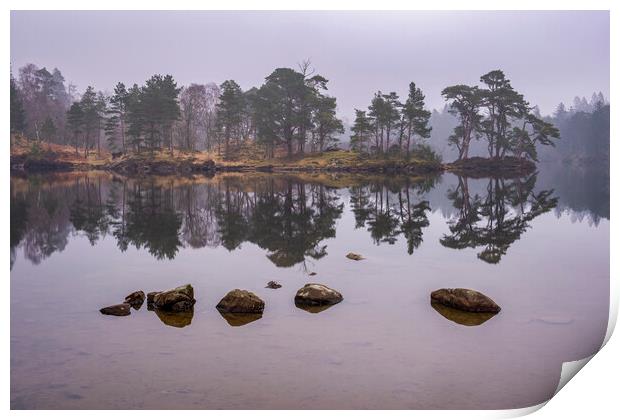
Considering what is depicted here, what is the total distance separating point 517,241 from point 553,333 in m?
9.44

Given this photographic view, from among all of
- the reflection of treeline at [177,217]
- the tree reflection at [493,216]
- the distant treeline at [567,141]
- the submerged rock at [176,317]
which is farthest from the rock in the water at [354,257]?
the distant treeline at [567,141]

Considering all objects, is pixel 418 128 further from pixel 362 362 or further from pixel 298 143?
pixel 362 362

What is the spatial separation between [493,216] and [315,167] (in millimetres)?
22335

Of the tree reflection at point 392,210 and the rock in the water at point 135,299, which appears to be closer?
the rock in the water at point 135,299

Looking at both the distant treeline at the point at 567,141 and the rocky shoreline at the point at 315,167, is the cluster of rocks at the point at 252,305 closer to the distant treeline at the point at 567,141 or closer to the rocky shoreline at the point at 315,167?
the rocky shoreline at the point at 315,167

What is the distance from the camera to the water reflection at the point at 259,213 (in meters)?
17.6

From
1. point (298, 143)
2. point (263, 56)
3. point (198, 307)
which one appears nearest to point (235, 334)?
point (198, 307)

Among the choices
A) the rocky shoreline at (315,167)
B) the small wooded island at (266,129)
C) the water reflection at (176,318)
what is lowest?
the water reflection at (176,318)

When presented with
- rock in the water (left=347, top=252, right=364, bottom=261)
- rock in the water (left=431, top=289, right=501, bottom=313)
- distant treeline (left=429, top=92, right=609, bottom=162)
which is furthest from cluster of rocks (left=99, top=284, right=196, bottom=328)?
distant treeline (left=429, top=92, right=609, bottom=162)

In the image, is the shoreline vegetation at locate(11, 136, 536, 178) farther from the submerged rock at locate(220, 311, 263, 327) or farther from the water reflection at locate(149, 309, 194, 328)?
the submerged rock at locate(220, 311, 263, 327)

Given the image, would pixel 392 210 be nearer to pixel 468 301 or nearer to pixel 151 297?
pixel 468 301

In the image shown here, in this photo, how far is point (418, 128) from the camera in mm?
48125

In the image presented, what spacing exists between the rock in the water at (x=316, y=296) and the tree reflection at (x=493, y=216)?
6.18 m

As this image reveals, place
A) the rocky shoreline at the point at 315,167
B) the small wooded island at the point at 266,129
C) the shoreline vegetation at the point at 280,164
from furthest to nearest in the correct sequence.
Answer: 1. the rocky shoreline at the point at 315,167
2. the shoreline vegetation at the point at 280,164
3. the small wooded island at the point at 266,129
